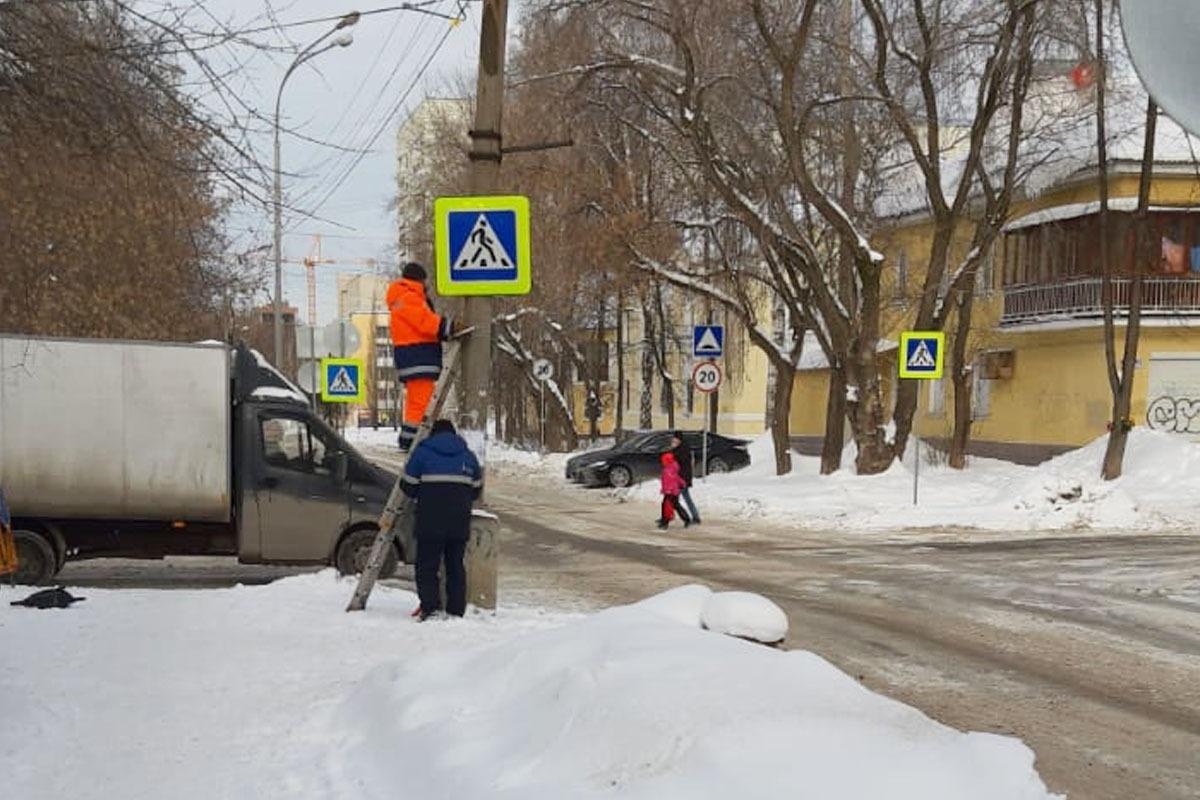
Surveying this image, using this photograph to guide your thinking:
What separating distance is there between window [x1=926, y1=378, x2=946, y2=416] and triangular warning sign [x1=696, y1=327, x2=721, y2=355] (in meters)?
15.2

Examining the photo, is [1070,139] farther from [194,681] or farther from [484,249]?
[194,681]

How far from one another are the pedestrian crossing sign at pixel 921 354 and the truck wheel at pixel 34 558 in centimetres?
1331

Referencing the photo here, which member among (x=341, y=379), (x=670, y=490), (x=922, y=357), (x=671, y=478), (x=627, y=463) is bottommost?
(x=627, y=463)

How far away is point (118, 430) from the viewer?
36.1ft

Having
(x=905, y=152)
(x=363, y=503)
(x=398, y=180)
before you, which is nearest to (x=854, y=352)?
(x=905, y=152)

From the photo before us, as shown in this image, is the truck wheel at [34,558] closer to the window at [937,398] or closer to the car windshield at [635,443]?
the car windshield at [635,443]

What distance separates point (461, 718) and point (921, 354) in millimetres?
15077

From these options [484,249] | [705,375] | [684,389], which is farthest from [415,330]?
[684,389]

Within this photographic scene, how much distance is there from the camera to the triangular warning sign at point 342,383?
19.5 m

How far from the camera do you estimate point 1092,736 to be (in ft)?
19.8

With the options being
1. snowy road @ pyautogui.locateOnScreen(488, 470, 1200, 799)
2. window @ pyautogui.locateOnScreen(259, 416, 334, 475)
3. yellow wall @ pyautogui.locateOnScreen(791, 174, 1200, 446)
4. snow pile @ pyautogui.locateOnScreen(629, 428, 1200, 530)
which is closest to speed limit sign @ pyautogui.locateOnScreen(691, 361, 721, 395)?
snow pile @ pyautogui.locateOnScreen(629, 428, 1200, 530)

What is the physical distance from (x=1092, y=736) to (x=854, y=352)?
1618 cm

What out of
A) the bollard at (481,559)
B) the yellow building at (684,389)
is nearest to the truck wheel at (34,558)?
the bollard at (481,559)

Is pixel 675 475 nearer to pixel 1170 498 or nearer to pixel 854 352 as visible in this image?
pixel 854 352
